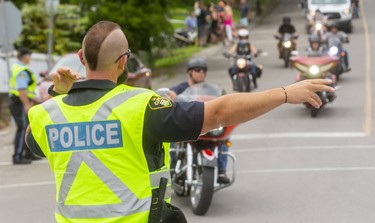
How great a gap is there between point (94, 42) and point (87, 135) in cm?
39

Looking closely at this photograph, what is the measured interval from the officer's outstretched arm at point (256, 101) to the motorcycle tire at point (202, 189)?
6560 mm

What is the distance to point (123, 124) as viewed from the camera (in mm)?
4031

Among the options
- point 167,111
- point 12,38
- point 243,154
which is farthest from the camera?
point 12,38

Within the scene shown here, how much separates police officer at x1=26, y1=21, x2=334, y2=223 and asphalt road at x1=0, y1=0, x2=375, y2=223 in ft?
20.8

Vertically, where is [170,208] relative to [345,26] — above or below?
above

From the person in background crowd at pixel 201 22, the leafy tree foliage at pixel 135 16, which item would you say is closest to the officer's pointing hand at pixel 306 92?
the leafy tree foliage at pixel 135 16

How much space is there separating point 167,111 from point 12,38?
16017mm

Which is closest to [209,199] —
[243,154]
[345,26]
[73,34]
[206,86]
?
[206,86]

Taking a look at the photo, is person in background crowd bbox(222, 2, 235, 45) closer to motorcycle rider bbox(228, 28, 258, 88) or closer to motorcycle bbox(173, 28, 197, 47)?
motorcycle bbox(173, 28, 197, 47)

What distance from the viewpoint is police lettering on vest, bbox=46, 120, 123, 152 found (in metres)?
4.04

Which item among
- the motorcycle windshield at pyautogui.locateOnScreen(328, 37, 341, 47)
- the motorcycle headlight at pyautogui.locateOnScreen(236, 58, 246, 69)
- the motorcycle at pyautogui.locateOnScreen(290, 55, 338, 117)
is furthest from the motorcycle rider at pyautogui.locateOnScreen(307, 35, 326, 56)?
the motorcycle windshield at pyautogui.locateOnScreen(328, 37, 341, 47)

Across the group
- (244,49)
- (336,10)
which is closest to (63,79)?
(244,49)

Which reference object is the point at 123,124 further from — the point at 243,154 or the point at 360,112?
the point at 360,112

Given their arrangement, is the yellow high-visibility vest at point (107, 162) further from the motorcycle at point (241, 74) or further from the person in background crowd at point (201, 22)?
the person in background crowd at point (201, 22)
